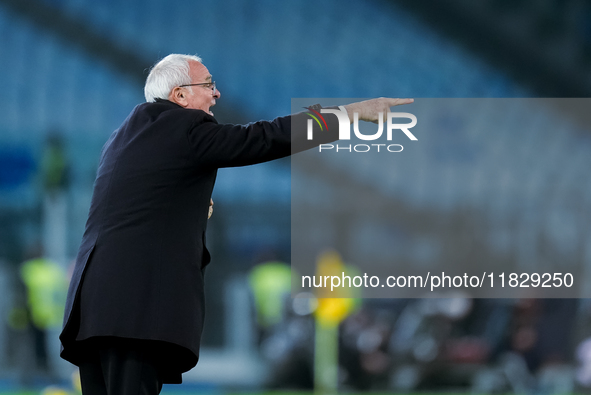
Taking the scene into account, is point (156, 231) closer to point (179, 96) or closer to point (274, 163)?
point (179, 96)

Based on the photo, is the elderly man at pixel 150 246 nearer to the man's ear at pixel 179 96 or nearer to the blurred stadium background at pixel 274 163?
the man's ear at pixel 179 96

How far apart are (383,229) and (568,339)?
3.62 ft

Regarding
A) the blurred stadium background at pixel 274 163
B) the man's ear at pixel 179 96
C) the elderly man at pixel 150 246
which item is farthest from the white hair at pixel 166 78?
the blurred stadium background at pixel 274 163

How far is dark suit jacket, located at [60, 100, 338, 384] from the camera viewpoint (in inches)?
54.8

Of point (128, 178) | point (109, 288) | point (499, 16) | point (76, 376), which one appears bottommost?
point (76, 376)

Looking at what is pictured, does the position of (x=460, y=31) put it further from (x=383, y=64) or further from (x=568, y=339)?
(x=568, y=339)

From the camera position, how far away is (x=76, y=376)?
358cm

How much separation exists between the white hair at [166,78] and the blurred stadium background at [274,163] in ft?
7.17

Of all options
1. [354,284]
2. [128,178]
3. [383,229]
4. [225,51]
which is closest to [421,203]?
[383,229]

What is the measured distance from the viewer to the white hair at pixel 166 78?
5.19ft

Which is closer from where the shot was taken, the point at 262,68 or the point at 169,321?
the point at 169,321

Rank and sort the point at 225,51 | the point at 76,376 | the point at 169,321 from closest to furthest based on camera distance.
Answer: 1. the point at 169,321
2. the point at 76,376
3. the point at 225,51

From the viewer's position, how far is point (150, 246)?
1.41m

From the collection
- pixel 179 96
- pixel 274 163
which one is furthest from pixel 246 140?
pixel 274 163
